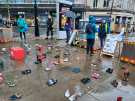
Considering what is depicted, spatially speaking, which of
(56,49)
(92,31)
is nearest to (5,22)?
(56,49)

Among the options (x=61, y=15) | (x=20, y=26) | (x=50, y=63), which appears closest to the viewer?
(x=50, y=63)

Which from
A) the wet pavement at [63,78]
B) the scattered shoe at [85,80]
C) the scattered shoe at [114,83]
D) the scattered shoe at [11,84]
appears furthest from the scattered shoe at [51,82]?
the scattered shoe at [114,83]

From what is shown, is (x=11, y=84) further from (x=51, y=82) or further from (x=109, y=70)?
(x=109, y=70)

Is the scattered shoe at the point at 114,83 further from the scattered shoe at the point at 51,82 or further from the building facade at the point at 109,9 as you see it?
the building facade at the point at 109,9

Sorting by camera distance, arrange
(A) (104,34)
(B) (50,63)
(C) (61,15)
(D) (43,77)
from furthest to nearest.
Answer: (C) (61,15) → (A) (104,34) → (B) (50,63) → (D) (43,77)

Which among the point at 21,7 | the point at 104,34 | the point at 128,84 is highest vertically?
the point at 21,7

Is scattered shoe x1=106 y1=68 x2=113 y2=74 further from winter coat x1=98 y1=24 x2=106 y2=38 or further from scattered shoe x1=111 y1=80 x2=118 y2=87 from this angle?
winter coat x1=98 y1=24 x2=106 y2=38

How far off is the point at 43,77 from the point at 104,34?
5.11 metres

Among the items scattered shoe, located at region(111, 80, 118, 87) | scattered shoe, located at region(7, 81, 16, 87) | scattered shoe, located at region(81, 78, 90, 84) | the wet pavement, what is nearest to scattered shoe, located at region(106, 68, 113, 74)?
the wet pavement

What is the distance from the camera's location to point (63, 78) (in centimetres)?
642

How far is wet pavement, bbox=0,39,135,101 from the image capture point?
17.2ft

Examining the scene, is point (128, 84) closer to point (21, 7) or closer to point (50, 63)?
point (50, 63)

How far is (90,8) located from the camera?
31.6m

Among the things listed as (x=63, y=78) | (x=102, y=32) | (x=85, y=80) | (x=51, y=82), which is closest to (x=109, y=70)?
(x=85, y=80)
